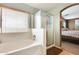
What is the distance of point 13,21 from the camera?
116 cm

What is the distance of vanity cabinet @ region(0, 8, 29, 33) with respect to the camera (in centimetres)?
113

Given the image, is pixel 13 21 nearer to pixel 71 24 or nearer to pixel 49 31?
pixel 49 31

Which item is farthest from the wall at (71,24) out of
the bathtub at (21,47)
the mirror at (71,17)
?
the bathtub at (21,47)

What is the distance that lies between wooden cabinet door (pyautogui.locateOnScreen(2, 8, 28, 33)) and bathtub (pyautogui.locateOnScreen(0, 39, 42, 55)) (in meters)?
0.16

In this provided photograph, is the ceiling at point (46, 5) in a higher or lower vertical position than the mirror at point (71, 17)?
higher

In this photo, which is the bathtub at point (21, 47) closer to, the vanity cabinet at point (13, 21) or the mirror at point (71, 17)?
the vanity cabinet at point (13, 21)

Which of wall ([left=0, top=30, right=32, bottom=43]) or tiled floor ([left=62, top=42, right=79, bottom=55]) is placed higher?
wall ([left=0, top=30, right=32, bottom=43])

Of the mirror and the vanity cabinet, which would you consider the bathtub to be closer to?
the vanity cabinet

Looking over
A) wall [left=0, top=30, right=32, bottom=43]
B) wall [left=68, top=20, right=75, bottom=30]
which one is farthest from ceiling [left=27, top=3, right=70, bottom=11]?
wall [left=0, top=30, right=32, bottom=43]

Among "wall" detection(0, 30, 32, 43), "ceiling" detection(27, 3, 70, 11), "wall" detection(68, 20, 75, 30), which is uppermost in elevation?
"ceiling" detection(27, 3, 70, 11)

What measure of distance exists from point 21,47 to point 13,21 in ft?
1.15

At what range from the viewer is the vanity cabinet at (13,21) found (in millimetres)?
1126

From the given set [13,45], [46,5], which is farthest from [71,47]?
[13,45]
